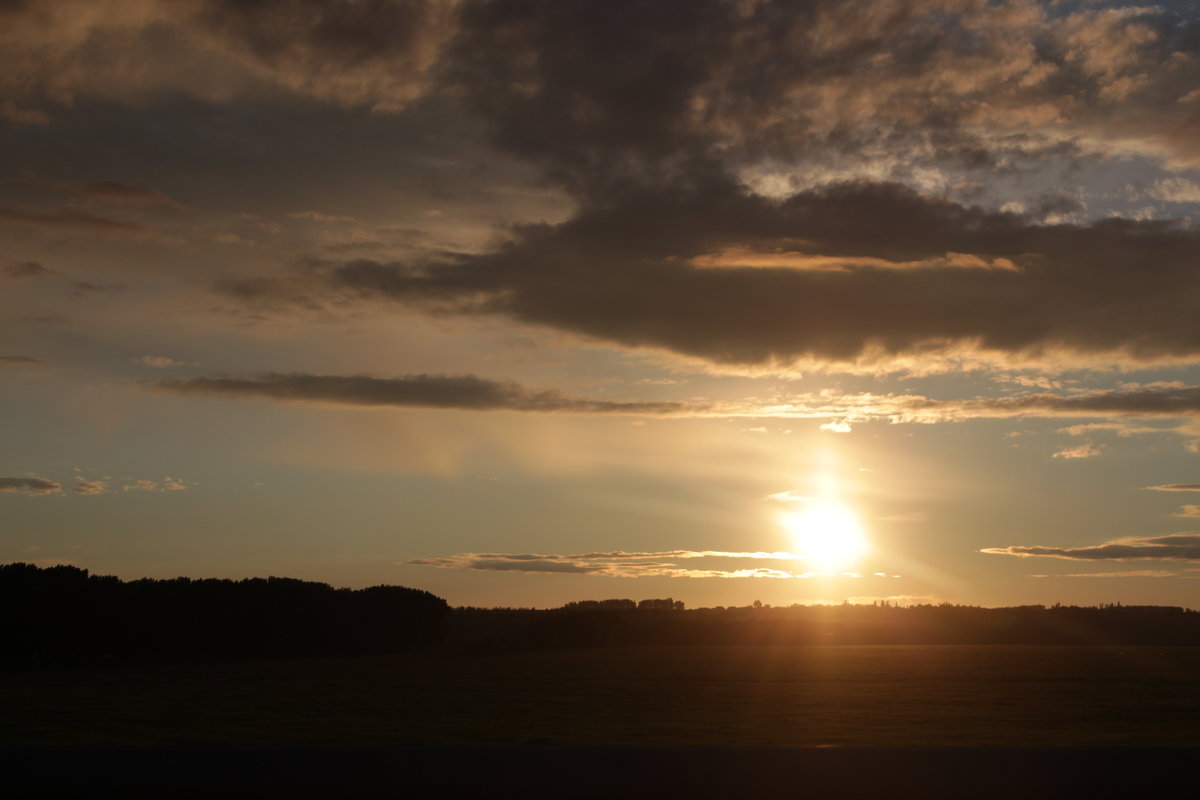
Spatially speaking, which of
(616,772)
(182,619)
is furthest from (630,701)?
(182,619)

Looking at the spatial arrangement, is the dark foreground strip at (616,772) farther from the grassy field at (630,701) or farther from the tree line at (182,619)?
the tree line at (182,619)

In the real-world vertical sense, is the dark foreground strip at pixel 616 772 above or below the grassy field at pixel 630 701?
above

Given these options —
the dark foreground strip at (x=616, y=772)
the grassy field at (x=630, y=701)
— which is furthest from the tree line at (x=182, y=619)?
the dark foreground strip at (x=616, y=772)

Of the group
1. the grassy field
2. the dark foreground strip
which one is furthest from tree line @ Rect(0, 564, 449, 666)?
the dark foreground strip

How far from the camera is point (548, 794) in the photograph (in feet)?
17.2

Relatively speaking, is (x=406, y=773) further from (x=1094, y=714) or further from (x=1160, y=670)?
(x=1160, y=670)

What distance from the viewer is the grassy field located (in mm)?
22609

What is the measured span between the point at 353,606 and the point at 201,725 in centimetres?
4136

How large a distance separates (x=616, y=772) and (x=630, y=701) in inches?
1141

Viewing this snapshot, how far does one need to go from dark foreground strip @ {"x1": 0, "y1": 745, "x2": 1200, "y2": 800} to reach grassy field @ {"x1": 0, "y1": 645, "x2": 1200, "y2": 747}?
9.46 meters

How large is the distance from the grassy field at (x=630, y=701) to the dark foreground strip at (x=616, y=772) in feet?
31.1

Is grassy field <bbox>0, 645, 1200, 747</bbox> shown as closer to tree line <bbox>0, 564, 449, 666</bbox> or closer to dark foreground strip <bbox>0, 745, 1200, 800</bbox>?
tree line <bbox>0, 564, 449, 666</bbox>

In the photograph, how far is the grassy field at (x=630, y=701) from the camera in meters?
22.6

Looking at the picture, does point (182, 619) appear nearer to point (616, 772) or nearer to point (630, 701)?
point (630, 701)
